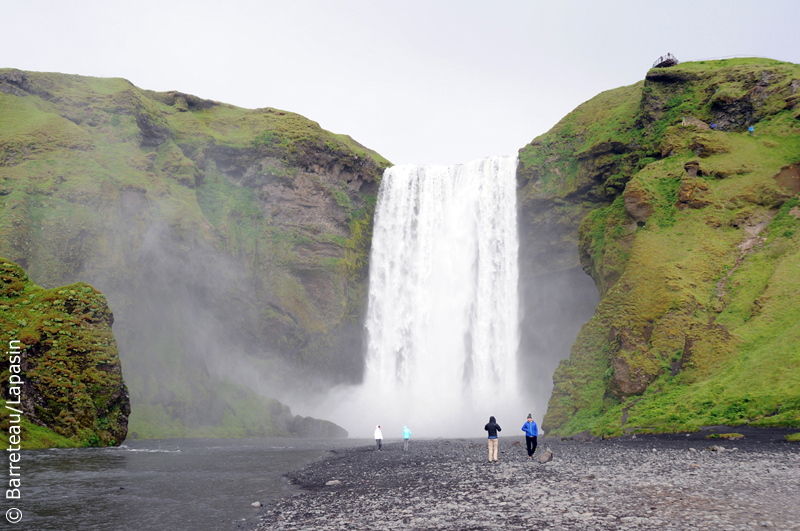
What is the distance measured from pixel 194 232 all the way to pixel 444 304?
27.4 m

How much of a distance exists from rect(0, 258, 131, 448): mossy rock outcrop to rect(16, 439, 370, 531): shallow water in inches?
75.0

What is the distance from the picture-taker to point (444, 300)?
189 ft

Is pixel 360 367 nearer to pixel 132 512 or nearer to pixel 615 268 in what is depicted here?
pixel 615 268

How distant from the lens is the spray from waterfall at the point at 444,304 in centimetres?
5253

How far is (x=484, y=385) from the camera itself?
171 feet

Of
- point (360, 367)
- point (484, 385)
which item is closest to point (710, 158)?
point (484, 385)

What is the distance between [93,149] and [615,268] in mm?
49844

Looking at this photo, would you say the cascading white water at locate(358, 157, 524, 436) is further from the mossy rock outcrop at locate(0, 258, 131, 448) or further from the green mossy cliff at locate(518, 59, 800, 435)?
the mossy rock outcrop at locate(0, 258, 131, 448)

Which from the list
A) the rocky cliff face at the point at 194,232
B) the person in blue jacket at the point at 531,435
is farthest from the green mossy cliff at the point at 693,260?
the rocky cliff face at the point at 194,232

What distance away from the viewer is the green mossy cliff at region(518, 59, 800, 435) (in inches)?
1016

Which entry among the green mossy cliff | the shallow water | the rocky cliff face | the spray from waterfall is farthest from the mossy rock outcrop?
the spray from waterfall

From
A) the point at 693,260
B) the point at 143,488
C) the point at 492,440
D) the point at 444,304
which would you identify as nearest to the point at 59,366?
the point at 143,488

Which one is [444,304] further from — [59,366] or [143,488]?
[143,488]

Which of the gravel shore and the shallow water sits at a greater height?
the gravel shore
